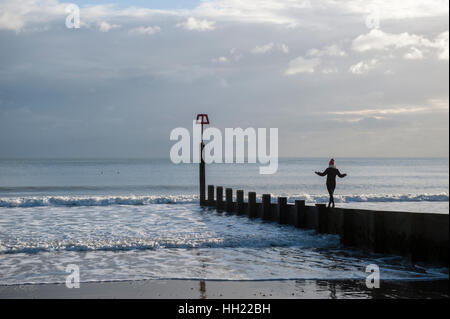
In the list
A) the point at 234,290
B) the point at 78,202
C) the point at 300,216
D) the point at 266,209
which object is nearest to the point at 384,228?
the point at 300,216

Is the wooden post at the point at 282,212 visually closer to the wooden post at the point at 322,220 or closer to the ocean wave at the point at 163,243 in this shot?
the wooden post at the point at 322,220

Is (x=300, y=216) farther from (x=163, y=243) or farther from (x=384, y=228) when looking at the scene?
(x=163, y=243)

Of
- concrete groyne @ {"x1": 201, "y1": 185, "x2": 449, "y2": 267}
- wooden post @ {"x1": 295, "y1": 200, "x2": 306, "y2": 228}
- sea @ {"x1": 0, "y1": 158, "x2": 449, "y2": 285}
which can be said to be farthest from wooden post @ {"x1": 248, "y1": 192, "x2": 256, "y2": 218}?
wooden post @ {"x1": 295, "y1": 200, "x2": 306, "y2": 228}

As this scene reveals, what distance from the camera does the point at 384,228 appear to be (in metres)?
10.7

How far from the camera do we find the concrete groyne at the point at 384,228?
31.0ft

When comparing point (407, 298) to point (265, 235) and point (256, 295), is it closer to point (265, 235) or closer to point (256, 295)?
point (256, 295)

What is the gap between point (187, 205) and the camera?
23.5m

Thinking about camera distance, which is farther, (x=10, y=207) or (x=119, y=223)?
(x=10, y=207)

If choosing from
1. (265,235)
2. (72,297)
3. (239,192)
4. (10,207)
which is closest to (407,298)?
(72,297)

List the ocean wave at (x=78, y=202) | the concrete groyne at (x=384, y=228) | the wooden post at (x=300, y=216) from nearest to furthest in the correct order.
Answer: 1. the concrete groyne at (x=384, y=228)
2. the wooden post at (x=300, y=216)
3. the ocean wave at (x=78, y=202)

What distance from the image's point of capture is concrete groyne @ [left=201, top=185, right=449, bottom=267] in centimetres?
945

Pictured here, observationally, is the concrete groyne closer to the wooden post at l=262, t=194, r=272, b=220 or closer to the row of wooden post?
the row of wooden post

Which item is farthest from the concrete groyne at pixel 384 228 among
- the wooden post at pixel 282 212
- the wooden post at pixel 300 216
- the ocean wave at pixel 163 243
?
the ocean wave at pixel 163 243

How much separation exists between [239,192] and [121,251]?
25.2ft
